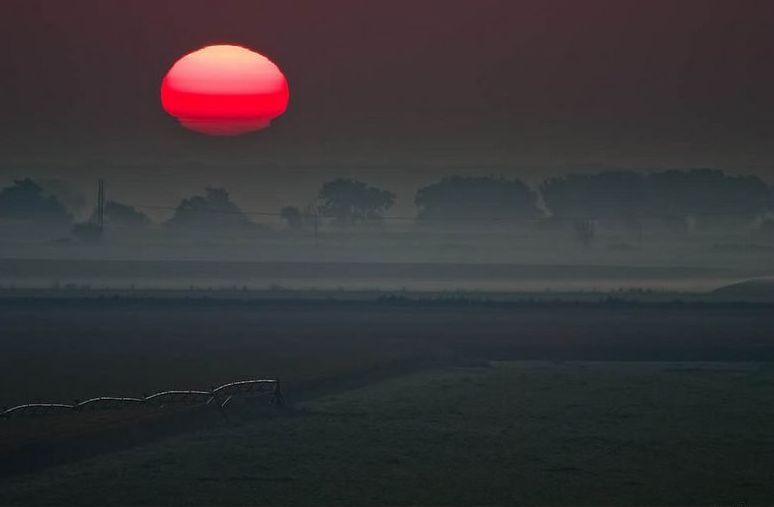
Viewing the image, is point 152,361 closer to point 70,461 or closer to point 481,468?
point 70,461

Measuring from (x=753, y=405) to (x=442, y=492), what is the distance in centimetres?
2275

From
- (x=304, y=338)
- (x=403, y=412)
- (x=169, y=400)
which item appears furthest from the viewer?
(x=304, y=338)

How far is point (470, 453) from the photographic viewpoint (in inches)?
1800

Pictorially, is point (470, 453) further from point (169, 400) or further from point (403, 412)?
point (169, 400)

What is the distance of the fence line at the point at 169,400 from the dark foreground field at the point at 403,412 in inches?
34.3

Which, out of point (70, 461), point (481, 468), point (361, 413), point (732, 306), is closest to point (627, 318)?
point (732, 306)

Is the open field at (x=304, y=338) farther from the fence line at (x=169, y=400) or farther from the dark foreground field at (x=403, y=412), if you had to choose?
the fence line at (x=169, y=400)

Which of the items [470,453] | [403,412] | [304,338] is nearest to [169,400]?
[403,412]

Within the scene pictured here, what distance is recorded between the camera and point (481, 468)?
4331 cm

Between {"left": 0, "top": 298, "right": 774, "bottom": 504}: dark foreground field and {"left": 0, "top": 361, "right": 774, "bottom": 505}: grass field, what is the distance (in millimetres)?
124

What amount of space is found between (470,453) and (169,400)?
13720 millimetres

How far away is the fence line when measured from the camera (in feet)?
157

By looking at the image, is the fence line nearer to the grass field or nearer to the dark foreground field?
the dark foreground field

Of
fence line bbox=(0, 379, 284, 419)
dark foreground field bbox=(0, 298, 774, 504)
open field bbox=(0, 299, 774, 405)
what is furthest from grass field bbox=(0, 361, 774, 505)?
open field bbox=(0, 299, 774, 405)
